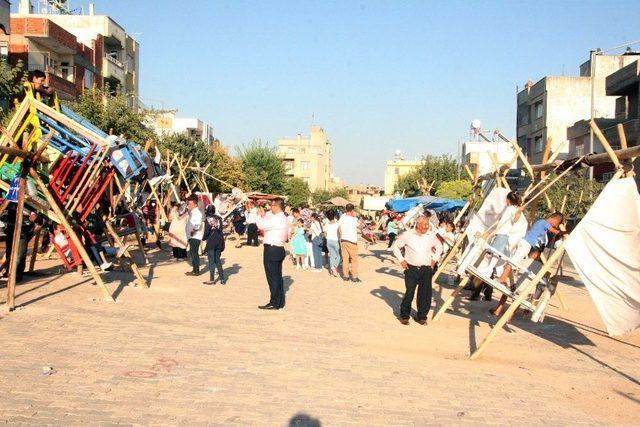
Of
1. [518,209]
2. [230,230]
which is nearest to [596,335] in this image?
[518,209]

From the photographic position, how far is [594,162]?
8922 mm

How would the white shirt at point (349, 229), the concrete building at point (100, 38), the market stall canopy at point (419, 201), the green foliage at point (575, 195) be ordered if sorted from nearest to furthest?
the white shirt at point (349, 229) → the market stall canopy at point (419, 201) → the green foliage at point (575, 195) → the concrete building at point (100, 38)

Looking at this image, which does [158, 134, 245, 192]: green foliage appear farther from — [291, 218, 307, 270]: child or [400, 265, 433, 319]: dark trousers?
[400, 265, 433, 319]: dark trousers

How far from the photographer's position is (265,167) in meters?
63.7

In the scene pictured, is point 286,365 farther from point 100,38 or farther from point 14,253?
point 100,38

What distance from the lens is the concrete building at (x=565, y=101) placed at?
46281mm

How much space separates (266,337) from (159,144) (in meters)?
30.9

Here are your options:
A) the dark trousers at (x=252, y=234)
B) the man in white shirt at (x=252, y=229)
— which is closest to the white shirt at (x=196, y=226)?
the man in white shirt at (x=252, y=229)

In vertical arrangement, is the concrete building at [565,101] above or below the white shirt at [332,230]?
above

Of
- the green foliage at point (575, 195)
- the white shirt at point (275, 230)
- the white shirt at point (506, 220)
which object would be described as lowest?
the white shirt at point (275, 230)

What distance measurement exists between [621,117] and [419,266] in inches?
1311

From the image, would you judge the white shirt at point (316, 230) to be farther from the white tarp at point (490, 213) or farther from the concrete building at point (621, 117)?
the concrete building at point (621, 117)

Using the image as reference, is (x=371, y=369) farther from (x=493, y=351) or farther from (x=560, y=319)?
(x=560, y=319)

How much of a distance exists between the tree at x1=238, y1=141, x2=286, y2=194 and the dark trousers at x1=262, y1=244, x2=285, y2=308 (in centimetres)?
4993
